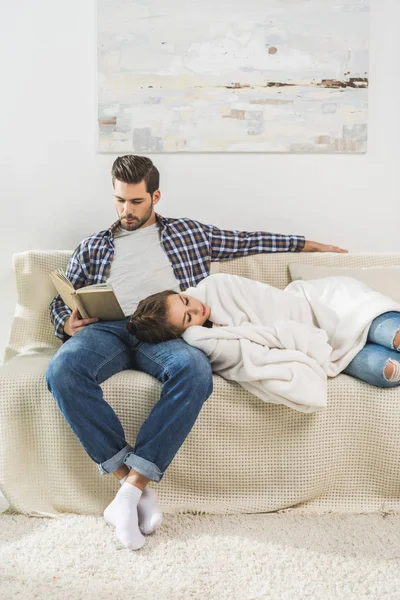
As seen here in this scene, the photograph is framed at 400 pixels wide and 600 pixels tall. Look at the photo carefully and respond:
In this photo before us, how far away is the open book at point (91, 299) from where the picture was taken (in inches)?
81.2

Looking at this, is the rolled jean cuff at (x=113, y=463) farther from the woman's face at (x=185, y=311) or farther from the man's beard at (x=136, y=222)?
the man's beard at (x=136, y=222)

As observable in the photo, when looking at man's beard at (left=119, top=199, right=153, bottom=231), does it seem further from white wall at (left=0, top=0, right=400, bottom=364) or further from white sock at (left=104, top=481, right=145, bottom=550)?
white sock at (left=104, top=481, right=145, bottom=550)

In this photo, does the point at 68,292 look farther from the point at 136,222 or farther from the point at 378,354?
the point at 378,354

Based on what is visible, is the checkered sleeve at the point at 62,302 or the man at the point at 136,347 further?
the checkered sleeve at the point at 62,302

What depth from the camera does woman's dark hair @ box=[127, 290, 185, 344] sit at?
1.92 metres

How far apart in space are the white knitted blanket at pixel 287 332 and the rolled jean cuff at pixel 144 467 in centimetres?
36

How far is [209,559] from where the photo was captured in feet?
5.16

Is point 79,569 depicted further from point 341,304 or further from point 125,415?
point 341,304

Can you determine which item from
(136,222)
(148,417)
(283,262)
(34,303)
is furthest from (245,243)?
(148,417)

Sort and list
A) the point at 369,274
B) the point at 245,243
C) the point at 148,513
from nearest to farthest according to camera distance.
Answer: the point at 148,513, the point at 369,274, the point at 245,243

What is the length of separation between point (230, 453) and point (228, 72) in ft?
5.44

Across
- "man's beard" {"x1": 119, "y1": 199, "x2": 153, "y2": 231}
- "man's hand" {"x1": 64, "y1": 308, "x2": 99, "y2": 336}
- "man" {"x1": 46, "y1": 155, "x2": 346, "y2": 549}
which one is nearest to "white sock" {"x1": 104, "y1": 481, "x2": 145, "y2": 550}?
"man" {"x1": 46, "y1": 155, "x2": 346, "y2": 549}

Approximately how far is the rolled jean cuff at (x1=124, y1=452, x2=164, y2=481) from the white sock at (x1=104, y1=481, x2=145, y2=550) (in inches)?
1.9

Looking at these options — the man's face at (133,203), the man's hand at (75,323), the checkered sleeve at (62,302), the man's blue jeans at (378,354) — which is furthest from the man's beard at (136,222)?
the man's blue jeans at (378,354)
